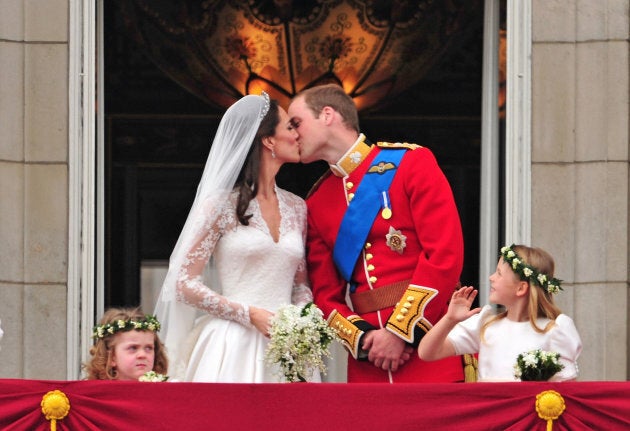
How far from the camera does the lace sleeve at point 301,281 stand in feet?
26.9

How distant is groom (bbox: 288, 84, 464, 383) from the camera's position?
7.93 m

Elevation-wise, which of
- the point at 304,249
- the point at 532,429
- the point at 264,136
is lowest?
the point at 532,429

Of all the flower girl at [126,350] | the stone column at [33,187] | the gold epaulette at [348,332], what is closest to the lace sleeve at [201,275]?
the flower girl at [126,350]

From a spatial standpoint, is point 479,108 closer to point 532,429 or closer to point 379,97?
point 379,97

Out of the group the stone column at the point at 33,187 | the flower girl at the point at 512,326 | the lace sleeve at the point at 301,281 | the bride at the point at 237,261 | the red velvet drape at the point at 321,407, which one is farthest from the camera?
the stone column at the point at 33,187

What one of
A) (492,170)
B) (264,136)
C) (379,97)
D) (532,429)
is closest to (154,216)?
(379,97)

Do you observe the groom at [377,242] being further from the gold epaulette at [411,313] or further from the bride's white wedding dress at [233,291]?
the bride's white wedding dress at [233,291]

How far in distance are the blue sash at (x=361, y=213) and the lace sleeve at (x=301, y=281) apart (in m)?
A: 0.16

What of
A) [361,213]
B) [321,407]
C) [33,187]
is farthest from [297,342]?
[33,187]

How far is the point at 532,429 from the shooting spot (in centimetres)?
678

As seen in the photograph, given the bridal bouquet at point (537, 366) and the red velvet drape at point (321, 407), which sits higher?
the bridal bouquet at point (537, 366)

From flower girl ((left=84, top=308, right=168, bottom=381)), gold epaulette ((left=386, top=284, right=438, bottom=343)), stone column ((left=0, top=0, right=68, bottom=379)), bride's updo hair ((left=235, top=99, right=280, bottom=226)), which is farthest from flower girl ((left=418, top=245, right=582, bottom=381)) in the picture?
stone column ((left=0, top=0, right=68, bottom=379))

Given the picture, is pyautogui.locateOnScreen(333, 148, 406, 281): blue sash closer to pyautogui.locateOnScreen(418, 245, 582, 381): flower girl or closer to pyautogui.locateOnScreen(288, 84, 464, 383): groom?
pyautogui.locateOnScreen(288, 84, 464, 383): groom

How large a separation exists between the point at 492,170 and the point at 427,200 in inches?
82.8
